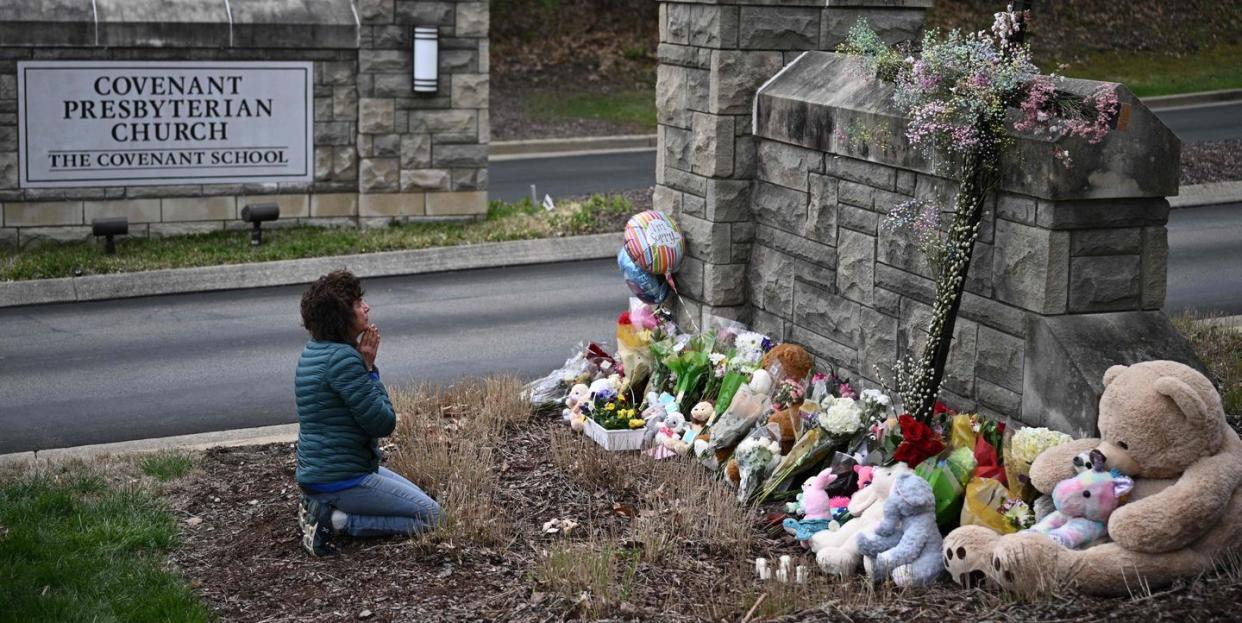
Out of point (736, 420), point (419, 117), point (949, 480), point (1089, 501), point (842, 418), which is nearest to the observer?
point (1089, 501)

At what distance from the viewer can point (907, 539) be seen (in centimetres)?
548

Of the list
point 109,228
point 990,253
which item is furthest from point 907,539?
point 109,228

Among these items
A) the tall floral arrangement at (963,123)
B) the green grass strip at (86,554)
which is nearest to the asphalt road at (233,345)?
the green grass strip at (86,554)

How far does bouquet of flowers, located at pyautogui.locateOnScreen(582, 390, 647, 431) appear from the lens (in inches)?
305

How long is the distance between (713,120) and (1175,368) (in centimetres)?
367

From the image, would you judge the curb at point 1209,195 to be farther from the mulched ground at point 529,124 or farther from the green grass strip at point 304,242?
the mulched ground at point 529,124

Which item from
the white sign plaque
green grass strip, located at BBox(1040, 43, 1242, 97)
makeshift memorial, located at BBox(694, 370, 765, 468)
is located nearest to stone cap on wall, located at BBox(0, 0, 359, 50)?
the white sign plaque

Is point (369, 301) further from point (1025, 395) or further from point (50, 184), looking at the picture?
point (1025, 395)

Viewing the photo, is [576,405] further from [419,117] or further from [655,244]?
[419,117]

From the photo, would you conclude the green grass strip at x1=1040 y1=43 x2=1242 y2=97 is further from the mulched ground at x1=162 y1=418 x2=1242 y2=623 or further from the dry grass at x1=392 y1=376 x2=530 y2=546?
the mulched ground at x1=162 y1=418 x2=1242 y2=623

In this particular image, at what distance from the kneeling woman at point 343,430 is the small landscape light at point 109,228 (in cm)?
789

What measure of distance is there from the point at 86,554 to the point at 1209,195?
1312 cm

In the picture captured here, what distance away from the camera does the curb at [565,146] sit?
21734 millimetres

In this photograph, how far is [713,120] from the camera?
824 centimetres
